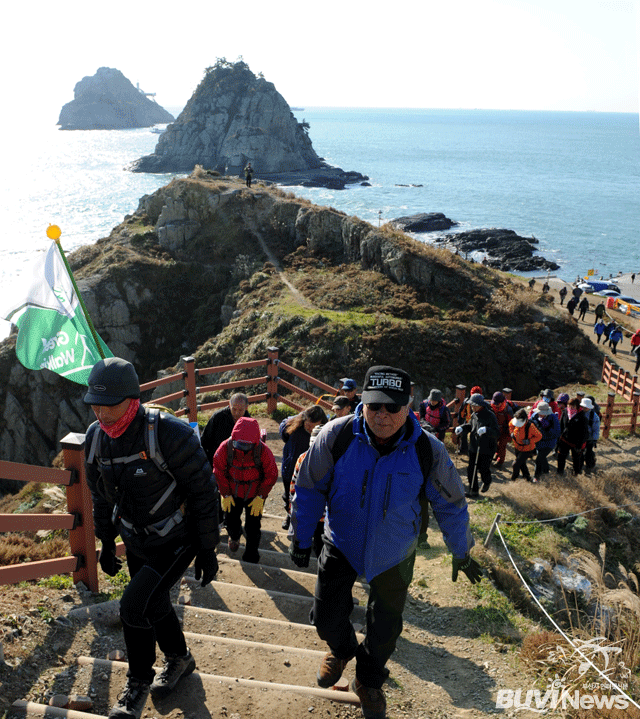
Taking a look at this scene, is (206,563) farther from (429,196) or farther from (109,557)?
(429,196)

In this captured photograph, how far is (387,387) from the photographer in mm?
3334

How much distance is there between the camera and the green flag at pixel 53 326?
23.4ft

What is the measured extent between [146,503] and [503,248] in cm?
6889

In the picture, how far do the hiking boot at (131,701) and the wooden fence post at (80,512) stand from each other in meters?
1.45

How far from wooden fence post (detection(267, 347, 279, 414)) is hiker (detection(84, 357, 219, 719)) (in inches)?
306

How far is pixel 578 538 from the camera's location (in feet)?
29.6

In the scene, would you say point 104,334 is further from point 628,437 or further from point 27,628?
point 27,628

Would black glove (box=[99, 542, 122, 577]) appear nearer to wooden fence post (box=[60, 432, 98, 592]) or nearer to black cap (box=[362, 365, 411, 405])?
wooden fence post (box=[60, 432, 98, 592])

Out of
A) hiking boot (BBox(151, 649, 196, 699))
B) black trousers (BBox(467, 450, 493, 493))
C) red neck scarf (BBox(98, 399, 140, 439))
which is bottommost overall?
black trousers (BBox(467, 450, 493, 493))

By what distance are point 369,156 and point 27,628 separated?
170134 mm

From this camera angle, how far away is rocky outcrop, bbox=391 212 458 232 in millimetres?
76000

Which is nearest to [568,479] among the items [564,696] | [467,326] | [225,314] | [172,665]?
[564,696]

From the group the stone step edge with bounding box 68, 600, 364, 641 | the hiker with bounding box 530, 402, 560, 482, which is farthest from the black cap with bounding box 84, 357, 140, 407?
Answer: the hiker with bounding box 530, 402, 560, 482

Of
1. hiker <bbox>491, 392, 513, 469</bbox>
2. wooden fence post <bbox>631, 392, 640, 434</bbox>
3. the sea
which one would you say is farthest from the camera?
the sea
